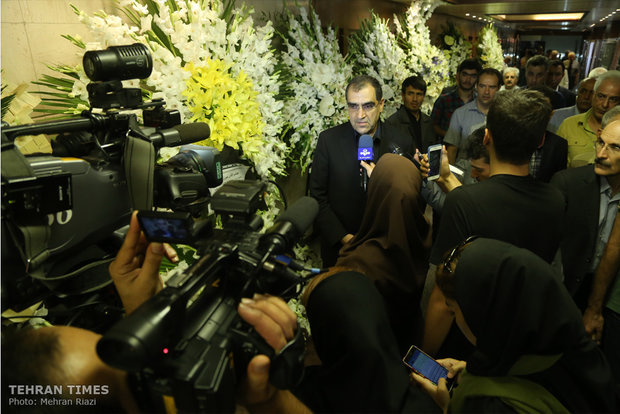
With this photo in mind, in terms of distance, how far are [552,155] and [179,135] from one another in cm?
242

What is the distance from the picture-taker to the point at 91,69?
1.17 m

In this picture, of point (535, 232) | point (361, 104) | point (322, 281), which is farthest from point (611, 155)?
point (322, 281)

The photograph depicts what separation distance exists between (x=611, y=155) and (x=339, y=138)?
1.51m

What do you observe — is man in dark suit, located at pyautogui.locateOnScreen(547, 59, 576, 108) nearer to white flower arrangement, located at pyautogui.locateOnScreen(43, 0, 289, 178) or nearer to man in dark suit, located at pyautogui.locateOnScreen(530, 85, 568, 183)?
man in dark suit, located at pyautogui.locateOnScreen(530, 85, 568, 183)

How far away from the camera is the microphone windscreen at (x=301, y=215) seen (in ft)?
3.48

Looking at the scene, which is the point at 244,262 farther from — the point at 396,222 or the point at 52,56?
the point at 52,56

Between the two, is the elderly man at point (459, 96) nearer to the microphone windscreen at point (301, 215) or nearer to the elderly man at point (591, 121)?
the elderly man at point (591, 121)

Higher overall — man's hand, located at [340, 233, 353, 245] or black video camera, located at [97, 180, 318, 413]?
black video camera, located at [97, 180, 318, 413]

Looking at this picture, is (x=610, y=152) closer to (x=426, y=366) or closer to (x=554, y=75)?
(x=426, y=366)

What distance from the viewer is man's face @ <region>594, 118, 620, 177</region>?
75.7 inches

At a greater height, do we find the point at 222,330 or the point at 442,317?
the point at 222,330

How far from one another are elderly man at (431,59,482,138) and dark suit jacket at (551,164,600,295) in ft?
7.93

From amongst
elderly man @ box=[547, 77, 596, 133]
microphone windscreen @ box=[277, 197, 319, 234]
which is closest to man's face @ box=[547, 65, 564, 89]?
elderly man @ box=[547, 77, 596, 133]

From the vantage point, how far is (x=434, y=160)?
7.37ft
